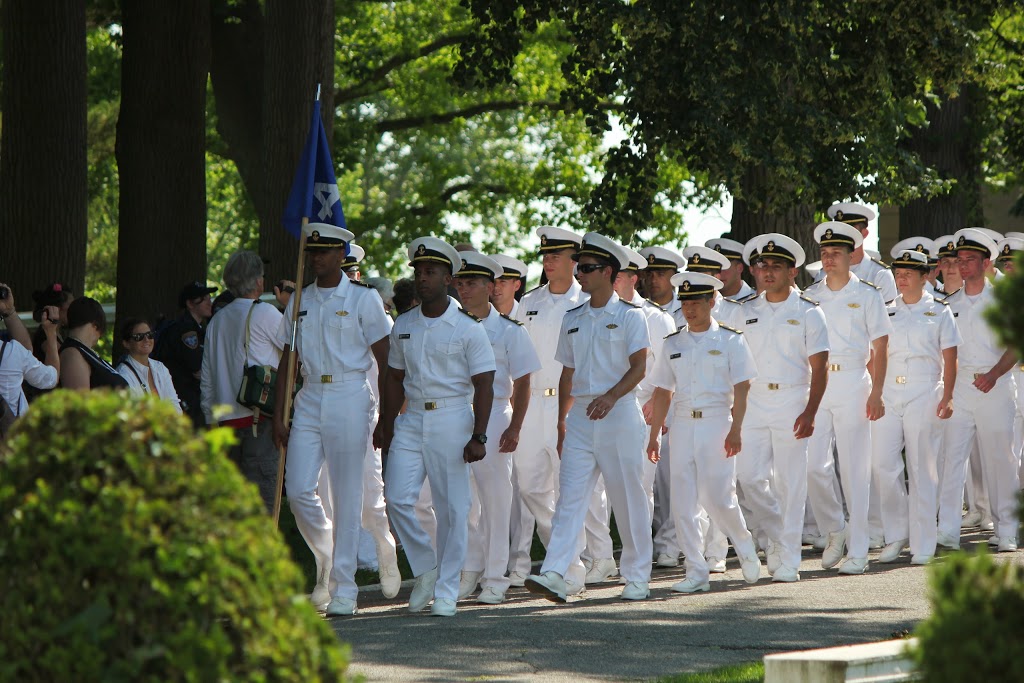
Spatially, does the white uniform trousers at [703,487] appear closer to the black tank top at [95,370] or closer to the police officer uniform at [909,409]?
the police officer uniform at [909,409]

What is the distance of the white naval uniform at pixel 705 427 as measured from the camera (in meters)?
10.7

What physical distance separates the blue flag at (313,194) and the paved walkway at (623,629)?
2.54 meters

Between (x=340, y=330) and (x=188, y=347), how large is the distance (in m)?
2.97

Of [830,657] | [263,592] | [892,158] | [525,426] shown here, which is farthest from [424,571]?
[892,158]

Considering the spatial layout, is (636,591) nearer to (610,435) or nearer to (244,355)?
(610,435)

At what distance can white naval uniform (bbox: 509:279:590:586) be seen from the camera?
11.3 meters

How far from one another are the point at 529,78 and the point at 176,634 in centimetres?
2801

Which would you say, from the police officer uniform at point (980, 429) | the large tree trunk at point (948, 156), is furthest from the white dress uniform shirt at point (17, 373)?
the large tree trunk at point (948, 156)

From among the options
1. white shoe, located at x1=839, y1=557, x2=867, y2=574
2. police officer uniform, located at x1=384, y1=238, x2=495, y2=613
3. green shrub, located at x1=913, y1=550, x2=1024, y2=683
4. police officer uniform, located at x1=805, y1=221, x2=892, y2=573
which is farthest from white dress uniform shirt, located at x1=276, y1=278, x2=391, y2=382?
green shrub, located at x1=913, y1=550, x2=1024, y2=683

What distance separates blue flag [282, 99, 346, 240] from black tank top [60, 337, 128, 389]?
175cm

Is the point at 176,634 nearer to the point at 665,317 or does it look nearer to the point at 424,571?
the point at 424,571

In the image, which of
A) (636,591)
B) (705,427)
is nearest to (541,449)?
(705,427)

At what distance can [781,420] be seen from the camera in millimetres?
11211

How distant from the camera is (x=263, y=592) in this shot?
4086 millimetres
